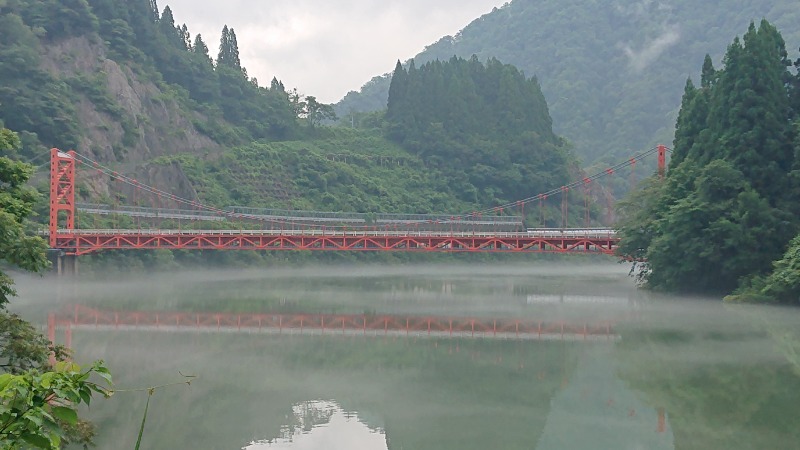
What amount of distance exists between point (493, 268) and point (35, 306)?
48106mm

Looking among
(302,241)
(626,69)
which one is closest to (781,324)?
(302,241)

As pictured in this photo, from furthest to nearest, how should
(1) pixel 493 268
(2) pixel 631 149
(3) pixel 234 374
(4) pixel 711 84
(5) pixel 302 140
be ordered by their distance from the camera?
(2) pixel 631 149, (5) pixel 302 140, (1) pixel 493 268, (4) pixel 711 84, (3) pixel 234 374

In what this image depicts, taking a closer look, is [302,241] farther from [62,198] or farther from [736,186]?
[736,186]

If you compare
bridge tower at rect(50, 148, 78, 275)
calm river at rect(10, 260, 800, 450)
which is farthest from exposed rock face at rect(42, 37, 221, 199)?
calm river at rect(10, 260, 800, 450)

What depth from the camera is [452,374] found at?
24.7 m

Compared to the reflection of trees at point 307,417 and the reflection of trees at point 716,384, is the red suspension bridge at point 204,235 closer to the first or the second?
the reflection of trees at point 716,384

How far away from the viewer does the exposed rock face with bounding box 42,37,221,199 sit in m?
76.6

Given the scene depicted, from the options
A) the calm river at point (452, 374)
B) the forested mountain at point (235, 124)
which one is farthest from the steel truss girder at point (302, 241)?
the calm river at point (452, 374)

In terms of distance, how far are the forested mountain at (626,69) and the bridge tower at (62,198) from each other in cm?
9970

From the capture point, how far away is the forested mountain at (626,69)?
157 m

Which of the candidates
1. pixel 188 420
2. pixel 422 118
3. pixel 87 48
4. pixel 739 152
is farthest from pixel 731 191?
pixel 422 118

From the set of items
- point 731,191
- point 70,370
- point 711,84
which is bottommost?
point 70,370

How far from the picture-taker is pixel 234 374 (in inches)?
968

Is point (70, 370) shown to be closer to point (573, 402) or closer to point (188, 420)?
point (188, 420)
